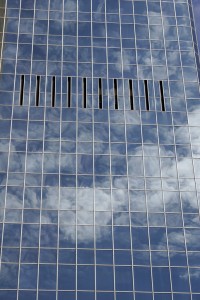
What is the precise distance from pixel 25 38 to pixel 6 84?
781 centimetres

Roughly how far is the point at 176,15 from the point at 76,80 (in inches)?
713

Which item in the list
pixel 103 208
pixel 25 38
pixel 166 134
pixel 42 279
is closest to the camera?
pixel 42 279

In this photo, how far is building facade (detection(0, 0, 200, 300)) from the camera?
64.8 m

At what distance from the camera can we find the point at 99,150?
7269 cm

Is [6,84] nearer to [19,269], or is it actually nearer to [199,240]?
[19,269]

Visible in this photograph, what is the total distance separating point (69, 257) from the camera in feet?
214

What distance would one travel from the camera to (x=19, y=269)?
64188 mm

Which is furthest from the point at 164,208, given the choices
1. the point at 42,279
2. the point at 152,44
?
the point at 152,44

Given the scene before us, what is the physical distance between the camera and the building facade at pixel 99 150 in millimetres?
64750

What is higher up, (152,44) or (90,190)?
(152,44)

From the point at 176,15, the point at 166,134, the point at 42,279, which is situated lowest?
the point at 42,279

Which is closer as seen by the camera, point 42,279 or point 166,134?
point 42,279

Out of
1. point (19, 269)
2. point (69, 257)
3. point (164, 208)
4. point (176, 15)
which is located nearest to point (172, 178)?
point (164, 208)

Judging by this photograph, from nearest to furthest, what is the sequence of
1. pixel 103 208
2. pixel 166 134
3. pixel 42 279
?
pixel 42 279 < pixel 103 208 < pixel 166 134
